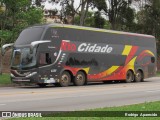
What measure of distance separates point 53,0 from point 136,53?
647 inches

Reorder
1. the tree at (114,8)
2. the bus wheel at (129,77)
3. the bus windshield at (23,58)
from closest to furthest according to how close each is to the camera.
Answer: the bus windshield at (23,58), the bus wheel at (129,77), the tree at (114,8)

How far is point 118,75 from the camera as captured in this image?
32.5 meters

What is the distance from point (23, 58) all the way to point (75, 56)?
12.2 ft

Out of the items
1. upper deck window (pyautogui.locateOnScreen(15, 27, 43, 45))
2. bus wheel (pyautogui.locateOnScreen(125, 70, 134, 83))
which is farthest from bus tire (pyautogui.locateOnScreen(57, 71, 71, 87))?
bus wheel (pyautogui.locateOnScreen(125, 70, 134, 83))

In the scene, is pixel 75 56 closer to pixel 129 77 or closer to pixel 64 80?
pixel 64 80

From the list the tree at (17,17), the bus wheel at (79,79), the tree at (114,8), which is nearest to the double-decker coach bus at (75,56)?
the bus wheel at (79,79)

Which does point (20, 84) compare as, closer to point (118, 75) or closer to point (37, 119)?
point (118, 75)

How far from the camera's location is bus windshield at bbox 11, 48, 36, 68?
86.5ft

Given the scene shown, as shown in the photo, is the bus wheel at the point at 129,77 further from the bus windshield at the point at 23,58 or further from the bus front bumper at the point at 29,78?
the bus windshield at the point at 23,58

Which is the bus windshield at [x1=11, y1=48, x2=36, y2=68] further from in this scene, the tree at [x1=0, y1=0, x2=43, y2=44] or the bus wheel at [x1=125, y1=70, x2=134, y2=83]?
the bus wheel at [x1=125, y1=70, x2=134, y2=83]

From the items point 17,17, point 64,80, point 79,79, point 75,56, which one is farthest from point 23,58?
point 17,17

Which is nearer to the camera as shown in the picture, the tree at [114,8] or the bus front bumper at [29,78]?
the bus front bumper at [29,78]

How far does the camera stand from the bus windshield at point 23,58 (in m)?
26.4

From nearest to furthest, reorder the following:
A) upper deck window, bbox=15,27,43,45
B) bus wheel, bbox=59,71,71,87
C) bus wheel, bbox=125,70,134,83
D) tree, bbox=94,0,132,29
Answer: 1. upper deck window, bbox=15,27,43,45
2. bus wheel, bbox=59,71,71,87
3. bus wheel, bbox=125,70,134,83
4. tree, bbox=94,0,132,29
